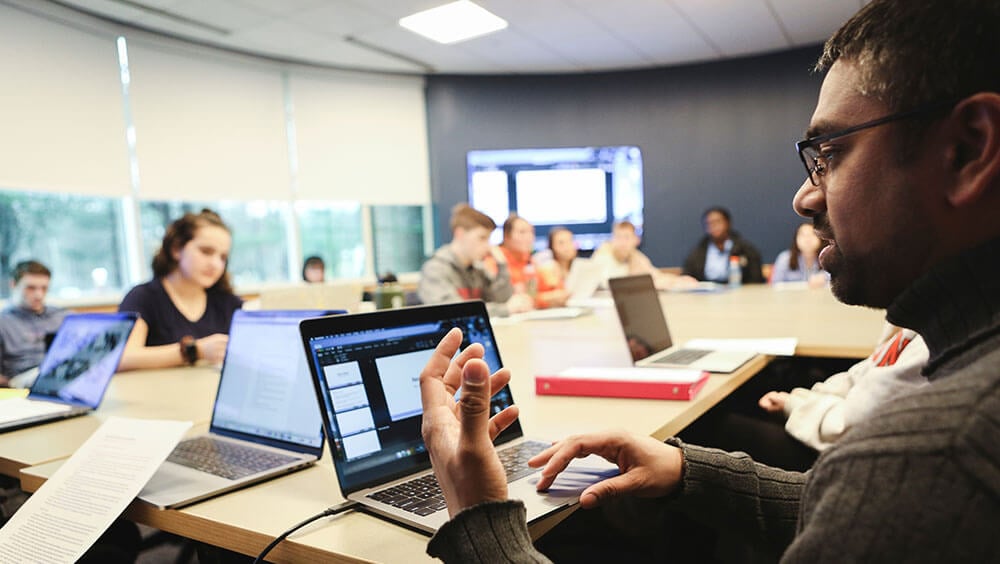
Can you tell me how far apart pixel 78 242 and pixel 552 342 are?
171 inches

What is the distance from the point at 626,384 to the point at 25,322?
3823mm

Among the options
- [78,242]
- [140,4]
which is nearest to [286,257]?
[78,242]

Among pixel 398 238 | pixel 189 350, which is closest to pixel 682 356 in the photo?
pixel 189 350

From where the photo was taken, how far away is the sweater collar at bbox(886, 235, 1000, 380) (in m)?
0.54

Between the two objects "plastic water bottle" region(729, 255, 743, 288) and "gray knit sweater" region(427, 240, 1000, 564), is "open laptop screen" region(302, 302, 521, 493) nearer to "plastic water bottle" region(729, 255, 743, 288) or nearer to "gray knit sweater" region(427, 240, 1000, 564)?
"gray knit sweater" region(427, 240, 1000, 564)

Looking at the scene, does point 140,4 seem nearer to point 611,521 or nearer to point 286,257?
point 286,257

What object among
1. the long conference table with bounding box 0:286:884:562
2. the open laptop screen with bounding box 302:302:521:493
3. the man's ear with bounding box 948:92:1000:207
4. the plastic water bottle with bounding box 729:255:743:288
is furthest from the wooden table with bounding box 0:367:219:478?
the plastic water bottle with bounding box 729:255:743:288

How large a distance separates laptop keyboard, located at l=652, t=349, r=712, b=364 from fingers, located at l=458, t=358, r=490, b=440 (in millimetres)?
1233

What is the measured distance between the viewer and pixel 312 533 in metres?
0.81

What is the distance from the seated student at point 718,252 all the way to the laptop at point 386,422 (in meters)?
4.56

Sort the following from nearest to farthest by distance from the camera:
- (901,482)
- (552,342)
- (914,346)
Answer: (901,482) < (914,346) < (552,342)

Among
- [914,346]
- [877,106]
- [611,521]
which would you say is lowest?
[611,521]

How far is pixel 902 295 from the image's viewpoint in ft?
1.99

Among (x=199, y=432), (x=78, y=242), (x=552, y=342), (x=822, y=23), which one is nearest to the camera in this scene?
(x=199, y=432)
